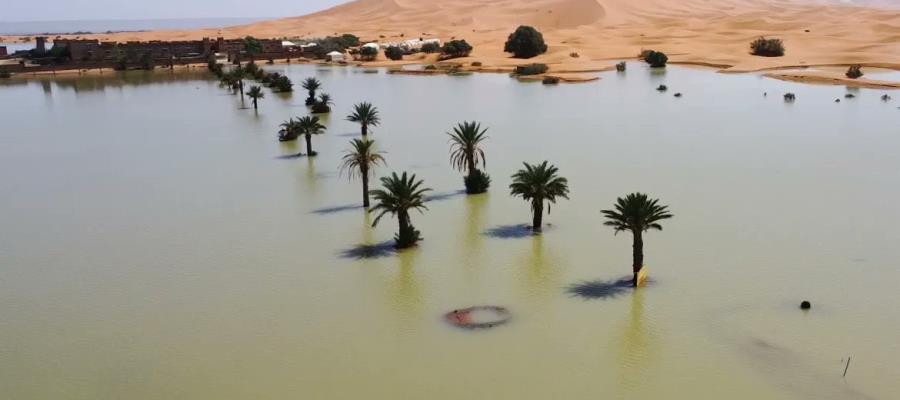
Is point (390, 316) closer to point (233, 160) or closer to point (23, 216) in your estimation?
point (23, 216)

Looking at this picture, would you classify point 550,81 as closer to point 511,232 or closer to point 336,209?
point 336,209

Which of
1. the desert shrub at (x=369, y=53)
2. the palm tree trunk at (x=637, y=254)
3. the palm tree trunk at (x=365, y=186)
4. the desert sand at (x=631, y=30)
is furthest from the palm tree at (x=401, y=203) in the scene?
→ the desert shrub at (x=369, y=53)

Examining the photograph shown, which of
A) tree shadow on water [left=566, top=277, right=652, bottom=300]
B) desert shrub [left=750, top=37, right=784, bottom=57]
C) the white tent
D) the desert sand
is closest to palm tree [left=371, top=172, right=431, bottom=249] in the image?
tree shadow on water [left=566, top=277, right=652, bottom=300]

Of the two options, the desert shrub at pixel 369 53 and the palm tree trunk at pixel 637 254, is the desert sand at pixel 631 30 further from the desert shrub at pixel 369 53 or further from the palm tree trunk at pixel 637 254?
the palm tree trunk at pixel 637 254

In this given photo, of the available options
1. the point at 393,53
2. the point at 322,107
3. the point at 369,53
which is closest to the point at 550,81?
the point at 322,107

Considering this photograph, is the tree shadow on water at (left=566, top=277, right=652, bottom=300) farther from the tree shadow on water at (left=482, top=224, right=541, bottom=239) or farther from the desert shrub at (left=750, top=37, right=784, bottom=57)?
the desert shrub at (left=750, top=37, right=784, bottom=57)

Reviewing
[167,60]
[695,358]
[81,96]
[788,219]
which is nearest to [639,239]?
[695,358]
